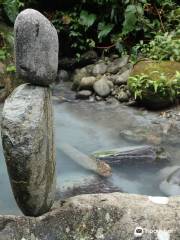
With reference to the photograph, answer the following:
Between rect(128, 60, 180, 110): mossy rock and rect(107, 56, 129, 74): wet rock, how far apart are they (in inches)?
26.6

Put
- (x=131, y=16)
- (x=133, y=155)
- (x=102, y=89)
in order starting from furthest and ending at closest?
(x=131, y=16) < (x=102, y=89) < (x=133, y=155)

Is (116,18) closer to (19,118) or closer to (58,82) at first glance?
(58,82)

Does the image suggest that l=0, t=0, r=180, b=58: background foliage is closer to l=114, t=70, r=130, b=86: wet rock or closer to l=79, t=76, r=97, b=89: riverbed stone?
l=114, t=70, r=130, b=86: wet rock

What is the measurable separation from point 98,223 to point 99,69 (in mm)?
5978

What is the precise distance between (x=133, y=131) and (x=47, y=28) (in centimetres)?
400

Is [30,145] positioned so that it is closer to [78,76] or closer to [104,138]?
[104,138]

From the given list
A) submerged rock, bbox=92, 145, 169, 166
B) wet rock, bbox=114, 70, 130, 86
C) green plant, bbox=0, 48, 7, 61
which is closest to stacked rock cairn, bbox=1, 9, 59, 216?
submerged rock, bbox=92, 145, 169, 166

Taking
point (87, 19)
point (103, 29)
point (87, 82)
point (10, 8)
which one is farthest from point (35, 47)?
point (87, 19)

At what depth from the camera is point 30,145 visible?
2.79 metres

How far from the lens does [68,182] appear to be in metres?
5.22

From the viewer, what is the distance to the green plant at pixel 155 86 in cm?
733

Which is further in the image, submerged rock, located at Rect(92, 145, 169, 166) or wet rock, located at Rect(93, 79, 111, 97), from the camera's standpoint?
wet rock, located at Rect(93, 79, 111, 97)

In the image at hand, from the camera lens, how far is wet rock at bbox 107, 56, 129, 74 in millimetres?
8781

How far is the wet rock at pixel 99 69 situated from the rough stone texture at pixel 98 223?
5787 mm
